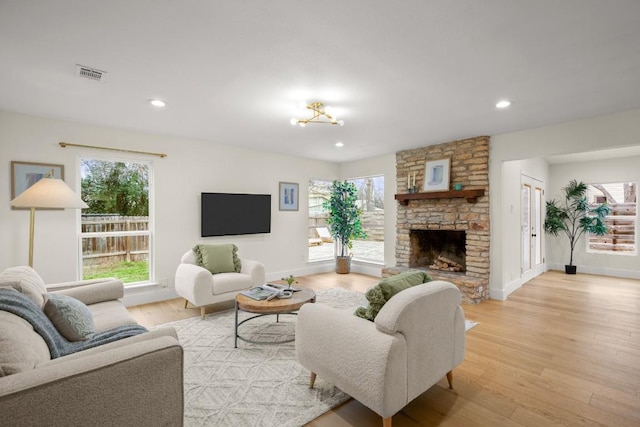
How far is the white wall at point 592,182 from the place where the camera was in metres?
5.97

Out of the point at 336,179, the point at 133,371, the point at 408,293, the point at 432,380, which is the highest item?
the point at 336,179

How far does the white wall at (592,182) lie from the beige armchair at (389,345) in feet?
20.8

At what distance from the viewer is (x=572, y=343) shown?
10.00ft

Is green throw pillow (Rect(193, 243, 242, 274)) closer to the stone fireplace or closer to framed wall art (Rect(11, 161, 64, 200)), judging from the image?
framed wall art (Rect(11, 161, 64, 200))

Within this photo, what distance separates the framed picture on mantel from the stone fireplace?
0.09 m

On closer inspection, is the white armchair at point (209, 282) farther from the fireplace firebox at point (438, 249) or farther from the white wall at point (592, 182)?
the white wall at point (592, 182)

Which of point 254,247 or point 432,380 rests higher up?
point 254,247

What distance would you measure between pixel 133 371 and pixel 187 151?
3970 millimetres

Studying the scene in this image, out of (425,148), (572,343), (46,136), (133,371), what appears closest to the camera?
(133,371)

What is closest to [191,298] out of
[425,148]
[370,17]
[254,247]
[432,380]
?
[254,247]

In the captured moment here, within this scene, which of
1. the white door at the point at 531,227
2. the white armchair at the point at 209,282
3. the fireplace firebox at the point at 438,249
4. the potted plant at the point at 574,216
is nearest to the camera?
the white armchair at the point at 209,282

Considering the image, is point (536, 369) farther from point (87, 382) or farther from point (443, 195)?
point (87, 382)

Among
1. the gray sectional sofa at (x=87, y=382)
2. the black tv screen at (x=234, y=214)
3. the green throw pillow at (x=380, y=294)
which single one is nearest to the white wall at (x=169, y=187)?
the black tv screen at (x=234, y=214)

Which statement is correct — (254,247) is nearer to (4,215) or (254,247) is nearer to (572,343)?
(4,215)
